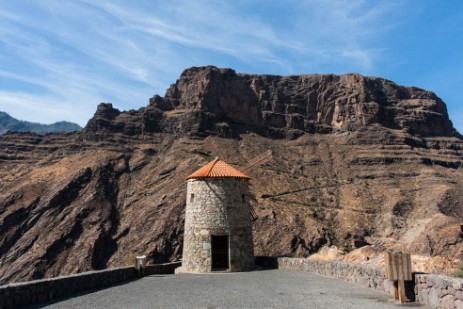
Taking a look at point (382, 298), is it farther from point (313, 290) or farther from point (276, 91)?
point (276, 91)

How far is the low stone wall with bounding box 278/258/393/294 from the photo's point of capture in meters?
13.7

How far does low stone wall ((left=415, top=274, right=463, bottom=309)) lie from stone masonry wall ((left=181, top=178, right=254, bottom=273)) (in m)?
12.6

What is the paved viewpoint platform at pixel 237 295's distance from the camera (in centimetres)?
1194

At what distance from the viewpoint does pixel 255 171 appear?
66.9 m

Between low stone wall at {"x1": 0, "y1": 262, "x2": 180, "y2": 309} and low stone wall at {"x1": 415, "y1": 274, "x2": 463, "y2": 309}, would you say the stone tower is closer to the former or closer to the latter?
low stone wall at {"x1": 0, "y1": 262, "x2": 180, "y2": 309}

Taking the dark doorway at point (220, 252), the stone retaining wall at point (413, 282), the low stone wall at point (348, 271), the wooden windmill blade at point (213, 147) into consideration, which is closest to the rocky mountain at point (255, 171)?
the wooden windmill blade at point (213, 147)

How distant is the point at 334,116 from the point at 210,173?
72374 mm

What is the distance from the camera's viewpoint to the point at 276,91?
9475cm

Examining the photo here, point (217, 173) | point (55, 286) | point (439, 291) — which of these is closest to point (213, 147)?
point (217, 173)

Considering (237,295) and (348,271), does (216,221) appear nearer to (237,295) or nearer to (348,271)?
(348,271)

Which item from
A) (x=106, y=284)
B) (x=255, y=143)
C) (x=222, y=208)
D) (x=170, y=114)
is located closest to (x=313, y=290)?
(x=106, y=284)

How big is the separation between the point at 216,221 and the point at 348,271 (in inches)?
315

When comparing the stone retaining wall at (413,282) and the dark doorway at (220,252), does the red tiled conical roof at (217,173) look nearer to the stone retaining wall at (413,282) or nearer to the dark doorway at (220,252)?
the dark doorway at (220,252)

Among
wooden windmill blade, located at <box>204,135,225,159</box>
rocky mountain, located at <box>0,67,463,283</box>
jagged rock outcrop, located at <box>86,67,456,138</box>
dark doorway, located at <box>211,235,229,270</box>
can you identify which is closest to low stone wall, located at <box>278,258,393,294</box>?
dark doorway, located at <box>211,235,229,270</box>
